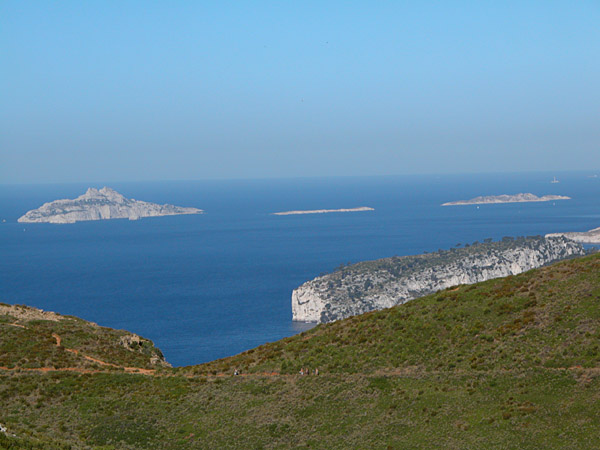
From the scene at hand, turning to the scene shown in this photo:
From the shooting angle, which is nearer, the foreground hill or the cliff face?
the foreground hill

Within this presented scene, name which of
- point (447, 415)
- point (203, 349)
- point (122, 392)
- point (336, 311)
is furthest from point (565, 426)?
point (336, 311)

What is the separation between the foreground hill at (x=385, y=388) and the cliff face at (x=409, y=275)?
373 ft

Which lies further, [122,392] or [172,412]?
[122,392]

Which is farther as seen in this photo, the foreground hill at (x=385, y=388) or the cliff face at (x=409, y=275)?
the cliff face at (x=409, y=275)

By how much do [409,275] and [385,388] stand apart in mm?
141150

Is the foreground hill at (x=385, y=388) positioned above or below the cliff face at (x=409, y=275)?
above

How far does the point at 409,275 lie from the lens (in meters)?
171

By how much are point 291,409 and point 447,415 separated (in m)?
7.55

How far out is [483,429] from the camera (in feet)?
88.4

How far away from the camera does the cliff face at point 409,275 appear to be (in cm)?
16000

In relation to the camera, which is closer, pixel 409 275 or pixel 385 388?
pixel 385 388

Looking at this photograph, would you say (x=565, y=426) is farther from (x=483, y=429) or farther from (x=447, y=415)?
(x=447, y=415)

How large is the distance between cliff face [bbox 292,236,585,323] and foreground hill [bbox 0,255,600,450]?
11358 cm

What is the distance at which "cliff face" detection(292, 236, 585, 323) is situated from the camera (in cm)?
16000
